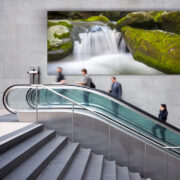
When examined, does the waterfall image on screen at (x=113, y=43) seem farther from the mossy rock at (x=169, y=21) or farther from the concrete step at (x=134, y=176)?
the concrete step at (x=134, y=176)

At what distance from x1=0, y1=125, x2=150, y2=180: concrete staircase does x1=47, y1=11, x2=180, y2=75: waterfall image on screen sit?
6324 millimetres

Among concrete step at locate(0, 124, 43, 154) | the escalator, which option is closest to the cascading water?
the escalator

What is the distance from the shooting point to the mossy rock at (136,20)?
13.4 metres

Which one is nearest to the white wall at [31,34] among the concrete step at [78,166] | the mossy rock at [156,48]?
the mossy rock at [156,48]

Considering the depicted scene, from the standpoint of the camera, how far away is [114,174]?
614 centimetres

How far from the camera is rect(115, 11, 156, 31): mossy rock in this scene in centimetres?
1336

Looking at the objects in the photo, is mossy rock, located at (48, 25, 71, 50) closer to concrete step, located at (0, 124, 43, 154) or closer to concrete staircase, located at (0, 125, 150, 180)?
concrete staircase, located at (0, 125, 150, 180)

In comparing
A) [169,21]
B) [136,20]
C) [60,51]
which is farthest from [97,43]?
[169,21]

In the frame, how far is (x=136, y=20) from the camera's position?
1340cm

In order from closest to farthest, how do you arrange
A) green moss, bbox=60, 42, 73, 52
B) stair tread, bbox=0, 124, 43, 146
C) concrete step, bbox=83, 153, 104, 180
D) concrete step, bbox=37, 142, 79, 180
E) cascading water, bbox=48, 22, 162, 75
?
1. concrete step, bbox=37, 142, 79, 180
2. stair tread, bbox=0, 124, 43, 146
3. concrete step, bbox=83, 153, 104, 180
4. cascading water, bbox=48, 22, 162, 75
5. green moss, bbox=60, 42, 73, 52

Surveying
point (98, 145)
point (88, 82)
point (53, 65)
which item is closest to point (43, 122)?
point (98, 145)

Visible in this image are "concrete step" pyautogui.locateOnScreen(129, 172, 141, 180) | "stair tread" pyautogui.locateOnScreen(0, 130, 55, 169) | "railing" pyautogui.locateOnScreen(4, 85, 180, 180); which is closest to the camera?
"stair tread" pyautogui.locateOnScreen(0, 130, 55, 169)

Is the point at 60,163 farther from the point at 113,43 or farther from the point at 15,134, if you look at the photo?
the point at 113,43

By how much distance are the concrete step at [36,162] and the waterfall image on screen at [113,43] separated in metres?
7.01
